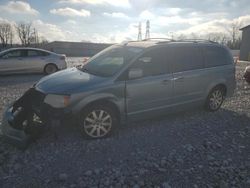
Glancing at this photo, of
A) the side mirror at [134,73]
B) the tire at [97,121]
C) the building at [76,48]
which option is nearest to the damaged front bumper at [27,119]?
the tire at [97,121]

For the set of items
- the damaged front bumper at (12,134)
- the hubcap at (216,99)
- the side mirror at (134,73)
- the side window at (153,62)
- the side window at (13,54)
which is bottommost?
the damaged front bumper at (12,134)

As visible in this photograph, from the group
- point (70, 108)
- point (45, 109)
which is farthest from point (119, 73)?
point (45, 109)

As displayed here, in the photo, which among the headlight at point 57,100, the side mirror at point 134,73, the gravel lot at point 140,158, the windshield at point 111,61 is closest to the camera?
the gravel lot at point 140,158

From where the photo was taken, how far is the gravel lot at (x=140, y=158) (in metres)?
3.62

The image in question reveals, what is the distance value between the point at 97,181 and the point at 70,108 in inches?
56.3

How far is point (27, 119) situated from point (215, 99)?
178 inches

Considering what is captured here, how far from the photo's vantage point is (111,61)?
5.57 meters

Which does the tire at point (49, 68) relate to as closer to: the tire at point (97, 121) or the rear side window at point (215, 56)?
the rear side window at point (215, 56)

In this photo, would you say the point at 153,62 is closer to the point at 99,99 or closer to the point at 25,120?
the point at 99,99

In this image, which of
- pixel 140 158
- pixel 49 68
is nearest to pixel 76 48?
pixel 49 68

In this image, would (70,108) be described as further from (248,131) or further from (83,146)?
(248,131)

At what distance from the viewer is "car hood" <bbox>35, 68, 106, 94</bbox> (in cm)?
463

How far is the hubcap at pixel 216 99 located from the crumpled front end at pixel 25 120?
13.5ft

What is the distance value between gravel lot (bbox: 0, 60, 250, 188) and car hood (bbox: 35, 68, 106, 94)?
2.12 feet
